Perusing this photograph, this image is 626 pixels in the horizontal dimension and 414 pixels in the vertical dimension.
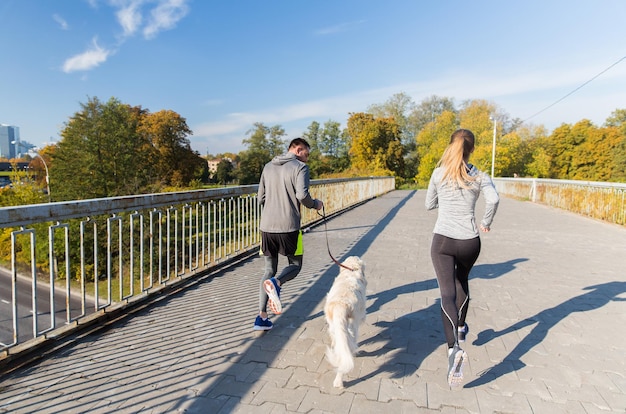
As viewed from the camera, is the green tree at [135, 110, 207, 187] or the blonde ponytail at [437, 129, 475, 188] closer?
the blonde ponytail at [437, 129, 475, 188]

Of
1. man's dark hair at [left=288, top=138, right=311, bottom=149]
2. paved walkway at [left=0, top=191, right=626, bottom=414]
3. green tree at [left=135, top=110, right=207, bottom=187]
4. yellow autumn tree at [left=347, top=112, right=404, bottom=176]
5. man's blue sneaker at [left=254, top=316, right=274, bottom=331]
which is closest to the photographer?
paved walkway at [left=0, top=191, right=626, bottom=414]

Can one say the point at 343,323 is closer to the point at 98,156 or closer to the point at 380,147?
the point at 98,156

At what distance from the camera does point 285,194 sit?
3.74m

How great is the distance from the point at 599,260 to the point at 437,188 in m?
5.85

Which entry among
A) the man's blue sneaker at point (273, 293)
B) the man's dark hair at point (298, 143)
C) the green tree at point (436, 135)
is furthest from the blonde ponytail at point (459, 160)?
the green tree at point (436, 135)

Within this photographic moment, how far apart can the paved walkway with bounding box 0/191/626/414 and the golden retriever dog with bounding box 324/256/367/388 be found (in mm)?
250

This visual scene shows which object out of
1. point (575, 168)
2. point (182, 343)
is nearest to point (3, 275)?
point (182, 343)

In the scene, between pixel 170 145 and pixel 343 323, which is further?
pixel 170 145

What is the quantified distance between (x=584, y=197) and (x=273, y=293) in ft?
50.0

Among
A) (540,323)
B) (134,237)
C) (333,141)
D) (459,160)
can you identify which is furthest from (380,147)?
(459,160)

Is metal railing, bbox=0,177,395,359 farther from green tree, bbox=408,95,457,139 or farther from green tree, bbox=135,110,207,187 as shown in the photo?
green tree, bbox=408,95,457,139

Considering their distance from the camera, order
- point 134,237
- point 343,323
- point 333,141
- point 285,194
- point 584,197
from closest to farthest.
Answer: point 343,323 → point 285,194 → point 134,237 → point 584,197 → point 333,141

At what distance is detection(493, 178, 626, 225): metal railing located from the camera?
39.8ft

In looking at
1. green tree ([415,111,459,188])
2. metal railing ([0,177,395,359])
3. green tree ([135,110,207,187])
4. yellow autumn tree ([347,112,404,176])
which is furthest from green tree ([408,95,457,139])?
metal railing ([0,177,395,359])
